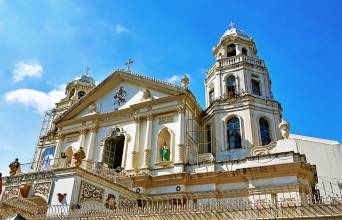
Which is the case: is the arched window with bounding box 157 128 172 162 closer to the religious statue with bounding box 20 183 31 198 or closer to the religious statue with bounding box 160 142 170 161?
the religious statue with bounding box 160 142 170 161

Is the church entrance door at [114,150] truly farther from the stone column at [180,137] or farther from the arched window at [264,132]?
the arched window at [264,132]

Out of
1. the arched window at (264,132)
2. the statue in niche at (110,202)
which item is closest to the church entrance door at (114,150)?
the statue in niche at (110,202)

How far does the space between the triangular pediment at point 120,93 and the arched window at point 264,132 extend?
21.0 ft

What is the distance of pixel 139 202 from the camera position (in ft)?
66.9

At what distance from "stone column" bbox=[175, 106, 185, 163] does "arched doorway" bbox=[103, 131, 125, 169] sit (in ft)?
16.0

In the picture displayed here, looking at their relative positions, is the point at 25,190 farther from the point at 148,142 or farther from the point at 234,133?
the point at 234,133

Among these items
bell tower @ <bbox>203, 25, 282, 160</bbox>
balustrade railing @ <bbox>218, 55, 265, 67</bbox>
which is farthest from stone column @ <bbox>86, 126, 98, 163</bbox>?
balustrade railing @ <bbox>218, 55, 265, 67</bbox>

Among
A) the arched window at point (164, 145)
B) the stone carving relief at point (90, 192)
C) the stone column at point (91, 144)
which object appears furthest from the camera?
the stone column at point (91, 144)

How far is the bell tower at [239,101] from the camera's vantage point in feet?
78.9

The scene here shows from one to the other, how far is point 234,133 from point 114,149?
9.22 meters

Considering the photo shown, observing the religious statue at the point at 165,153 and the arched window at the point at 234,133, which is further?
the arched window at the point at 234,133

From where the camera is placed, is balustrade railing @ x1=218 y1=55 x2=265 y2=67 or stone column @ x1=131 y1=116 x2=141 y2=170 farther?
balustrade railing @ x1=218 y1=55 x2=265 y2=67

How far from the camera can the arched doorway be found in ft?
83.5

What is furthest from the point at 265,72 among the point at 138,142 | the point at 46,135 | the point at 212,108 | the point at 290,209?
the point at 46,135
